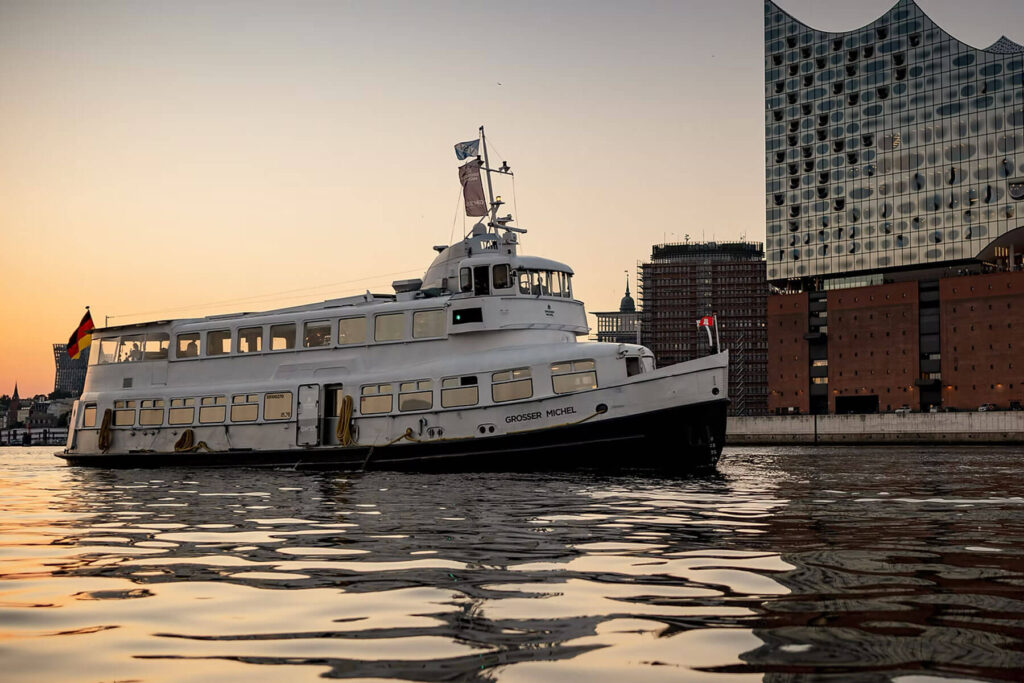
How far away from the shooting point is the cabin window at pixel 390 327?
3297 centimetres

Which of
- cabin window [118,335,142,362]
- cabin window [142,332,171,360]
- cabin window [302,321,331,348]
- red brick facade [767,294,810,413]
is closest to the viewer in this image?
cabin window [302,321,331,348]

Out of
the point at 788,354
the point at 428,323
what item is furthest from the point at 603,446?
the point at 788,354

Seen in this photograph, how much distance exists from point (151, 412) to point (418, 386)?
1215 cm

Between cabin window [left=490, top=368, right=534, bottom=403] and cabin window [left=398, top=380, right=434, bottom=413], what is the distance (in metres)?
2.23

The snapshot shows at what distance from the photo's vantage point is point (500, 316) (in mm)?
31453

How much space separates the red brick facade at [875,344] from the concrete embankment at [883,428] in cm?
2494

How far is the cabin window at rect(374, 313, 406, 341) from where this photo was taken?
33.0 meters

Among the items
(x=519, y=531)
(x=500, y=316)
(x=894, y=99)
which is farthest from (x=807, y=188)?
(x=519, y=531)

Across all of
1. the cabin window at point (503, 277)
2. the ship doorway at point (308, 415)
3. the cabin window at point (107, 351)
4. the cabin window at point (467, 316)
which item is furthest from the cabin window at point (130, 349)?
the cabin window at point (503, 277)

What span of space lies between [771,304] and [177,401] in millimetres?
111323

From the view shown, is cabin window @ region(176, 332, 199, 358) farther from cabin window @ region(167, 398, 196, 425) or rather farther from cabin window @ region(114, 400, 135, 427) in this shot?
cabin window @ region(114, 400, 135, 427)

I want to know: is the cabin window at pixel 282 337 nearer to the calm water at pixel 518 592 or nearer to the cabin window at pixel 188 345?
the cabin window at pixel 188 345

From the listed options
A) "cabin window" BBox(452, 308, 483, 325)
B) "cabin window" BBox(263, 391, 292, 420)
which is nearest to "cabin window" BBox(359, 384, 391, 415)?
"cabin window" BBox(263, 391, 292, 420)

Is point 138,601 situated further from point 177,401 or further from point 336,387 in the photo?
point 177,401
